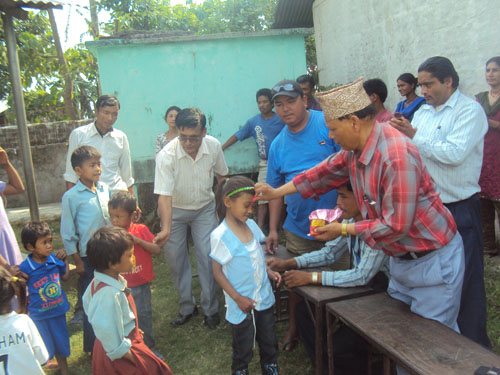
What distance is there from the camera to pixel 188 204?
13.3 ft

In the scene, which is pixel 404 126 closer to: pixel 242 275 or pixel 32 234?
pixel 242 275

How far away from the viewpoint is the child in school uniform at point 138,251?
3232 mm

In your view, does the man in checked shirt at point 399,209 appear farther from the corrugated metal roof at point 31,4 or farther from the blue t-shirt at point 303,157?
the corrugated metal roof at point 31,4

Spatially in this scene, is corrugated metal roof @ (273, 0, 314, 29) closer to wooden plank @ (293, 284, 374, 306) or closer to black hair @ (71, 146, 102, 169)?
black hair @ (71, 146, 102, 169)

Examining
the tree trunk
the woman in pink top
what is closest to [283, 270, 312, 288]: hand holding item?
the woman in pink top

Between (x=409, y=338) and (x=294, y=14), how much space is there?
963 cm

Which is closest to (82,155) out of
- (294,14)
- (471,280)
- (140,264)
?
(140,264)

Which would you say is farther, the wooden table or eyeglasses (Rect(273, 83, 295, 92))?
eyeglasses (Rect(273, 83, 295, 92))

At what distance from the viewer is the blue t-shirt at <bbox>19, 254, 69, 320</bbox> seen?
308cm

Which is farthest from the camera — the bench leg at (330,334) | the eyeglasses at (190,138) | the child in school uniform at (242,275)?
the eyeglasses at (190,138)

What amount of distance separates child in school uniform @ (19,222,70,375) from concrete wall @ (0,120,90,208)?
24.1 ft

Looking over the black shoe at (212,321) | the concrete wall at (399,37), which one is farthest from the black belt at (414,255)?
the concrete wall at (399,37)

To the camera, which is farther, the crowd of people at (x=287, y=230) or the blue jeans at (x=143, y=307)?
the blue jeans at (x=143, y=307)

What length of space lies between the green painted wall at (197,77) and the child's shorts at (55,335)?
3561 millimetres
